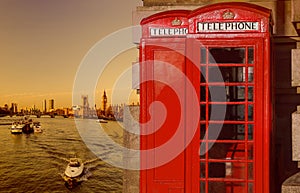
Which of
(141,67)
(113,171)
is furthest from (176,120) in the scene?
(113,171)

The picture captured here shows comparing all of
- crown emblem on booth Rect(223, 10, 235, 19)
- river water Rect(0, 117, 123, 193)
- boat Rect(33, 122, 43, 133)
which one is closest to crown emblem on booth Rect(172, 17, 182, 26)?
crown emblem on booth Rect(223, 10, 235, 19)

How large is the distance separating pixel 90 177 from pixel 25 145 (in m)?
7.34

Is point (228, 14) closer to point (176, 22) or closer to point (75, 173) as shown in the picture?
point (176, 22)

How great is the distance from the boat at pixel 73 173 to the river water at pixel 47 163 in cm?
48

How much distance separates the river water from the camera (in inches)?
1191

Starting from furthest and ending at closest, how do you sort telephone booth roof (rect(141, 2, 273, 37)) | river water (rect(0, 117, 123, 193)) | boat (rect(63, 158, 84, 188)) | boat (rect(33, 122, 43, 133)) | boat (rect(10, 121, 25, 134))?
1. boat (rect(33, 122, 43, 133))
2. boat (rect(10, 121, 25, 134))
3. boat (rect(63, 158, 84, 188))
4. river water (rect(0, 117, 123, 193))
5. telephone booth roof (rect(141, 2, 273, 37))

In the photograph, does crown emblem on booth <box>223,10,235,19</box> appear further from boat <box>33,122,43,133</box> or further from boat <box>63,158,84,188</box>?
boat <box>33,122,43,133</box>

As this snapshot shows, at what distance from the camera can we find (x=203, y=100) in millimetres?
4801

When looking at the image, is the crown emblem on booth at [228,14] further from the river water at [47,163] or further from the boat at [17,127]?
the boat at [17,127]

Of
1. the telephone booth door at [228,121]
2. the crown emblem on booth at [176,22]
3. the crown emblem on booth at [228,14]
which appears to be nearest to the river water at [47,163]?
the telephone booth door at [228,121]

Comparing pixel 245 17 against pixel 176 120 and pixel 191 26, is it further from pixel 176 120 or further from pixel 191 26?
pixel 176 120

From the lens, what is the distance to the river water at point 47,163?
30.2 meters

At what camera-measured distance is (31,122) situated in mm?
40562

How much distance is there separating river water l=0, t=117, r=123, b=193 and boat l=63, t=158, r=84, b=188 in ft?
1.56
